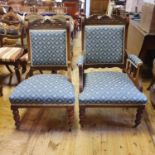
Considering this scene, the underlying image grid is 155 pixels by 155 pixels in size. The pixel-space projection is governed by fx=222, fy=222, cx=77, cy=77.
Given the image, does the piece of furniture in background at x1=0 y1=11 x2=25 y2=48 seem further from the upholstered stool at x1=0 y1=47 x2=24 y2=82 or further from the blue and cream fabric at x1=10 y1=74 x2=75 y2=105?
the blue and cream fabric at x1=10 y1=74 x2=75 y2=105

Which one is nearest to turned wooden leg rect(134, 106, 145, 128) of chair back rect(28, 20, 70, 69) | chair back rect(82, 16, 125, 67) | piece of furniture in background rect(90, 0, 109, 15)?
chair back rect(82, 16, 125, 67)

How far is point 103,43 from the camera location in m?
2.40

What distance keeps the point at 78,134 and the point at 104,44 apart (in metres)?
0.98

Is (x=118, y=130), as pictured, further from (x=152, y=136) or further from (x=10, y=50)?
(x=10, y=50)

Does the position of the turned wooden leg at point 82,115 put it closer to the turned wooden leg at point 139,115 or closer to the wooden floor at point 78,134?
the wooden floor at point 78,134

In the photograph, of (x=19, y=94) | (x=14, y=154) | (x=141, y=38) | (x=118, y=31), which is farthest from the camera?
(x=141, y=38)

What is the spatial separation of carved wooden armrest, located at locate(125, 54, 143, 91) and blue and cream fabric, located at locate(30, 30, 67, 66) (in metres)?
0.70

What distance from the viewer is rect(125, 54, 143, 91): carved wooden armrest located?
7.13 feet

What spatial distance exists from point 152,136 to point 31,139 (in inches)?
45.7

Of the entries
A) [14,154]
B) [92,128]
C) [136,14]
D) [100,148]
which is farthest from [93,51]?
[136,14]

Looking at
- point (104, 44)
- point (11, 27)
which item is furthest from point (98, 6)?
point (104, 44)

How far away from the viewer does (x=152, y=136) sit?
215 cm

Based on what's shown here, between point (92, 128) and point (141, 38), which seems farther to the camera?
point (141, 38)

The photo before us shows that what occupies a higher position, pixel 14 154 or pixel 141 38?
pixel 141 38
